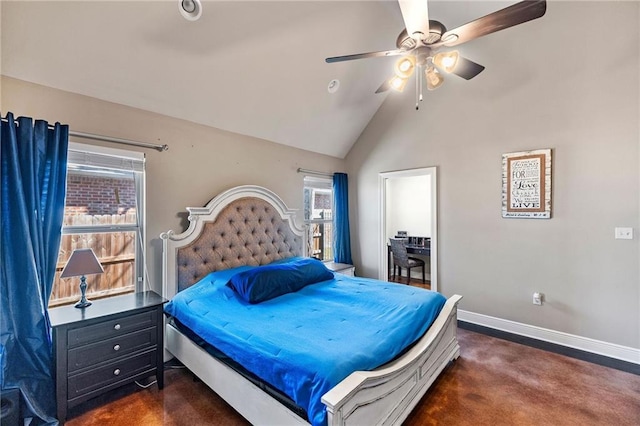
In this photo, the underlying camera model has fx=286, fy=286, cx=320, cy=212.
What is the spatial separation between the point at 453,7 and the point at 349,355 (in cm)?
332

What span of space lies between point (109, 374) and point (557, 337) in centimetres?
389

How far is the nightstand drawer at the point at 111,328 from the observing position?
1.79m

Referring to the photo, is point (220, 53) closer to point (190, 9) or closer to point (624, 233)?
point (190, 9)

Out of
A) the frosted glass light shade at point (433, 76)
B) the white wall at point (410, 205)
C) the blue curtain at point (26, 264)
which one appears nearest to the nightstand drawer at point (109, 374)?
the blue curtain at point (26, 264)

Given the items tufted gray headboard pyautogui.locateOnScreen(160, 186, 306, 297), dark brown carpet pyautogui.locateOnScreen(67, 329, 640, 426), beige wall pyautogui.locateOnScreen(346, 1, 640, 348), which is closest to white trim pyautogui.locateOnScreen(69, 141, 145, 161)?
tufted gray headboard pyautogui.locateOnScreen(160, 186, 306, 297)

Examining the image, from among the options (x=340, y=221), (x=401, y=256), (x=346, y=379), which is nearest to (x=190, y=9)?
(x=346, y=379)

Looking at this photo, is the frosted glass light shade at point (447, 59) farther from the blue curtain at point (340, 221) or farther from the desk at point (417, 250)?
the desk at point (417, 250)

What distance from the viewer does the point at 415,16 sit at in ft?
5.56

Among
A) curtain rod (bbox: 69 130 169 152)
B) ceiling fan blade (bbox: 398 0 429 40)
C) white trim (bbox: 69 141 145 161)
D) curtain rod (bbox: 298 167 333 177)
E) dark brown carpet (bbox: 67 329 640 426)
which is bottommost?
dark brown carpet (bbox: 67 329 640 426)

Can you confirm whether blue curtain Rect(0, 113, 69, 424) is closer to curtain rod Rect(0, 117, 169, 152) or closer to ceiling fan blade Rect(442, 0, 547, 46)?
curtain rod Rect(0, 117, 169, 152)

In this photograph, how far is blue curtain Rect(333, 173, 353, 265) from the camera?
4.35m

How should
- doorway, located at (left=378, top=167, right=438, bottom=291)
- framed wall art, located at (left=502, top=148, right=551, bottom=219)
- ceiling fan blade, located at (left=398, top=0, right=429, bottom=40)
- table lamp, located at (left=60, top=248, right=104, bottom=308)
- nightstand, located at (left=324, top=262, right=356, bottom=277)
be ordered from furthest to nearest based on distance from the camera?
1. doorway, located at (left=378, top=167, right=438, bottom=291)
2. nightstand, located at (left=324, top=262, right=356, bottom=277)
3. framed wall art, located at (left=502, top=148, right=551, bottom=219)
4. table lamp, located at (left=60, top=248, right=104, bottom=308)
5. ceiling fan blade, located at (left=398, top=0, right=429, bottom=40)

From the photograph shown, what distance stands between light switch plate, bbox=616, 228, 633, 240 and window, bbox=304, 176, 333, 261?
10.3 ft

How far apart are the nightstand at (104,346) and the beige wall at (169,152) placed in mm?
512
